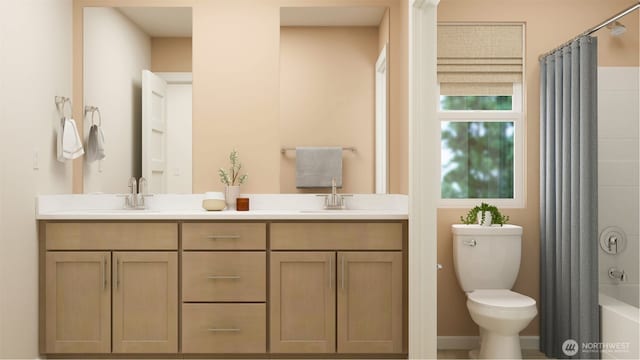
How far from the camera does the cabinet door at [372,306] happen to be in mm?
2906

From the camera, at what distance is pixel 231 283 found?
2.90 m

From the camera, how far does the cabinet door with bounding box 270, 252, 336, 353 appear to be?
2904mm

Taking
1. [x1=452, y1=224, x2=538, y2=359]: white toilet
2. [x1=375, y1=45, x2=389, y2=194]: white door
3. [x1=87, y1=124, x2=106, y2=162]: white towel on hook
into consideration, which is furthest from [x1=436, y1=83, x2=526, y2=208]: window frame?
[x1=87, y1=124, x2=106, y2=162]: white towel on hook

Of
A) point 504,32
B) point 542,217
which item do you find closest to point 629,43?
point 504,32

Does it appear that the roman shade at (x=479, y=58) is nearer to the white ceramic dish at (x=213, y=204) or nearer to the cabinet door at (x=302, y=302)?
the cabinet door at (x=302, y=302)

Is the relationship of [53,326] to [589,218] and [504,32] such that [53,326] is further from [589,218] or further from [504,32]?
[504,32]

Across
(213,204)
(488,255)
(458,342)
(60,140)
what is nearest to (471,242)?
(488,255)

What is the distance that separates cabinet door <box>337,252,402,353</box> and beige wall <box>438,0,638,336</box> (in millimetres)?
606

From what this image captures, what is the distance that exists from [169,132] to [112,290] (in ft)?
3.38

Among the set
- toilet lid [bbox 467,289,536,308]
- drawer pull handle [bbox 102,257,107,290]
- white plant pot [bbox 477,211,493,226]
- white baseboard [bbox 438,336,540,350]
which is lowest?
white baseboard [bbox 438,336,540,350]

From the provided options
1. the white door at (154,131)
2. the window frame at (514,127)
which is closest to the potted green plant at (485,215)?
the window frame at (514,127)

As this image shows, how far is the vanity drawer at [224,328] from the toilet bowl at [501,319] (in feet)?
3.87

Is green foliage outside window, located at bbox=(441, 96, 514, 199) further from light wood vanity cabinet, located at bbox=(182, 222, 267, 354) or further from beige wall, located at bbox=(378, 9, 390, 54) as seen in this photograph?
light wood vanity cabinet, located at bbox=(182, 222, 267, 354)

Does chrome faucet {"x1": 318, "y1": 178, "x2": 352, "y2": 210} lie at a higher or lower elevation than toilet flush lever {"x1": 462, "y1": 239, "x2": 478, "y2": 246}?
higher
